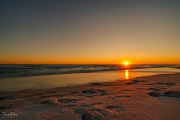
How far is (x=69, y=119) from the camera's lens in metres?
4.66

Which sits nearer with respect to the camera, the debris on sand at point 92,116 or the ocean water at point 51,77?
the debris on sand at point 92,116

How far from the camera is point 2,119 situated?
4.69 m

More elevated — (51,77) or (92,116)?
(92,116)

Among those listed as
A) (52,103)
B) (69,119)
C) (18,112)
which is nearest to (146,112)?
(69,119)

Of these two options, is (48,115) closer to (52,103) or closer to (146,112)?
(52,103)

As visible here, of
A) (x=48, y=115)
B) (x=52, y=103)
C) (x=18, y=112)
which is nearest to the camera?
(x=48, y=115)

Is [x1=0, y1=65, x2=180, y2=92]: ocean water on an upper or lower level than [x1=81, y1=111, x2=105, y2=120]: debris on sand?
lower

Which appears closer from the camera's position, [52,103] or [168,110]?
[168,110]

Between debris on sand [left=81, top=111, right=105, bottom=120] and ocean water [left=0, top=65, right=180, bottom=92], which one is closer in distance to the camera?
debris on sand [left=81, top=111, right=105, bottom=120]

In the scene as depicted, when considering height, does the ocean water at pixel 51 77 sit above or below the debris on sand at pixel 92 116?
below

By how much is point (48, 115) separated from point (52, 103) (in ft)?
4.78

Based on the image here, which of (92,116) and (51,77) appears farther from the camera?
(51,77)

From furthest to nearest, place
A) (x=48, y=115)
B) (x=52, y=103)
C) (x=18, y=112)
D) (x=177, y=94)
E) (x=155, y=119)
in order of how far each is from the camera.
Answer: (x=177, y=94)
(x=52, y=103)
(x=18, y=112)
(x=48, y=115)
(x=155, y=119)

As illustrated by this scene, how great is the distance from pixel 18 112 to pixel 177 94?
6.81 metres
